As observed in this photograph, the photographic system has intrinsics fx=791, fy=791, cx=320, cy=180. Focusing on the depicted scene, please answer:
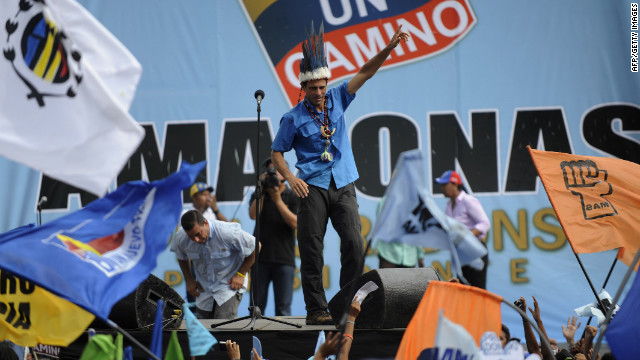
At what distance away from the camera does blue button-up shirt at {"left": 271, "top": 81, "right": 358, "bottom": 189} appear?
580 centimetres

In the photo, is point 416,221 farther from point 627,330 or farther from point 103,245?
point 103,245

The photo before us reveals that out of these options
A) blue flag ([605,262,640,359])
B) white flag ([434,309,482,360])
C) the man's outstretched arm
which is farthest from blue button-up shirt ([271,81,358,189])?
white flag ([434,309,482,360])

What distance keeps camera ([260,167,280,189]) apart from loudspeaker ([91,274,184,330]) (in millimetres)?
1535

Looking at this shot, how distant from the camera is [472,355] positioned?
3459 mm

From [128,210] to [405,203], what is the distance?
1.44m

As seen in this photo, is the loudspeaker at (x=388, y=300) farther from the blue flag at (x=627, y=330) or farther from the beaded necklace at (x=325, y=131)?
the blue flag at (x=627, y=330)

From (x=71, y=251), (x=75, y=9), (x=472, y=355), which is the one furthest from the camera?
(x=75, y=9)

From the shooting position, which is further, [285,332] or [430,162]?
[430,162]

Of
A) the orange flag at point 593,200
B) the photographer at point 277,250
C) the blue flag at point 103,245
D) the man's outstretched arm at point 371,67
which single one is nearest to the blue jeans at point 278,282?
the photographer at point 277,250

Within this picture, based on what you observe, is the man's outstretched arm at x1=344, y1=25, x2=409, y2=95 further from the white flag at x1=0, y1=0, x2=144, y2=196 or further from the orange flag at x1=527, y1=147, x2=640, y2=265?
the white flag at x1=0, y1=0, x2=144, y2=196

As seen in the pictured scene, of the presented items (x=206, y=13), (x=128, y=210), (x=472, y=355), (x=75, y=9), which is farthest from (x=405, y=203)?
(x=206, y=13)

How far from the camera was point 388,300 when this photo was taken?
5469 millimetres

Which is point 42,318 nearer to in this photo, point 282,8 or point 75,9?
point 75,9

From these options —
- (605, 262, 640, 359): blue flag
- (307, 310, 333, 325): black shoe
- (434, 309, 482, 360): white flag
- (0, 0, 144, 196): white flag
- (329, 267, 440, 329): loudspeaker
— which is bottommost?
(307, 310, 333, 325): black shoe
